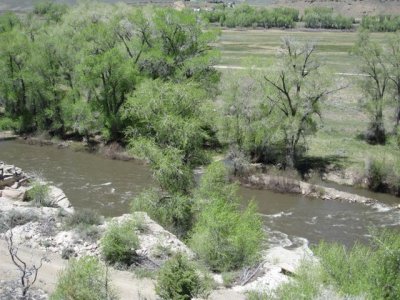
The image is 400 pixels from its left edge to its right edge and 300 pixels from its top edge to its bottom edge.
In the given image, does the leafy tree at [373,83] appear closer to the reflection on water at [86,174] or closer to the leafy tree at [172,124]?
the reflection on water at [86,174]

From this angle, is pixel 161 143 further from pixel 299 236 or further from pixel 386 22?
pixel 386 22

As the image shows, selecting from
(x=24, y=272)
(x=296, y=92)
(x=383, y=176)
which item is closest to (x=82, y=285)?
(x=24, y=272)

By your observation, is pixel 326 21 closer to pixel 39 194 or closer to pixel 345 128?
pixel 345 128

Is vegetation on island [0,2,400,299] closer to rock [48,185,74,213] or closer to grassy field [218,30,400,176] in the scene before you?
grassy field [218,30,400,176]

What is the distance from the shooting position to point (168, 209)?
2898cm

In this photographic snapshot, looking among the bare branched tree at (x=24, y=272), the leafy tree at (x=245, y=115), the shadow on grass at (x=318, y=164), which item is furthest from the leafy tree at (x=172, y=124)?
the shadow on grass at (x=318, y=164)

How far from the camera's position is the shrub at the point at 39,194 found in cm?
3303

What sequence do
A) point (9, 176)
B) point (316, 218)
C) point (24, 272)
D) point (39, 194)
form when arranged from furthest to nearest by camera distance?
point (9, 176)
point (316, 218)
point (39, 194)
point (24, 272)

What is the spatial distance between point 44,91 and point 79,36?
6.34m

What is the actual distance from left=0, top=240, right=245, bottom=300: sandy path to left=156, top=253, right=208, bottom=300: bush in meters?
1.20

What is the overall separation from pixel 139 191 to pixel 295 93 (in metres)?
14.7

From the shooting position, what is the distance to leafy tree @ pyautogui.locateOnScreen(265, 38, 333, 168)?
43.6m

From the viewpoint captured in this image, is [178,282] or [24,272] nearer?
[24,272]

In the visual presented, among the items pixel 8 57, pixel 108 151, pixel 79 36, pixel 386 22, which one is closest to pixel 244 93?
pixel 108 151
